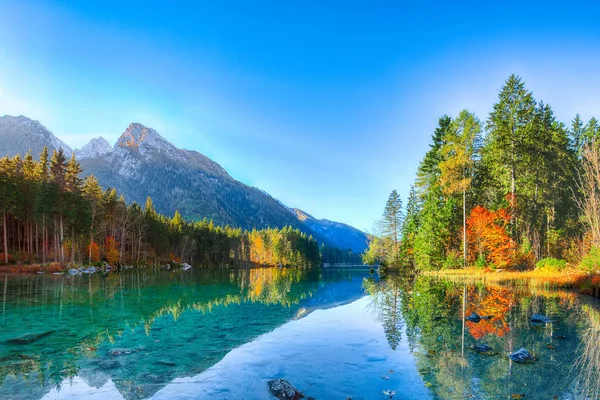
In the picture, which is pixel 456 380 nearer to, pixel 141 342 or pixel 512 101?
pixel 141 342

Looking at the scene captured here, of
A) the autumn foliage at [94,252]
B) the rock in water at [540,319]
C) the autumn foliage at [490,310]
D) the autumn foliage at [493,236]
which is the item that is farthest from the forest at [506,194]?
the autumn foliage at [94,252]

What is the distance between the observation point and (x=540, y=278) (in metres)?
31.5

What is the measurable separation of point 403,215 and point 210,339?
67.8 m

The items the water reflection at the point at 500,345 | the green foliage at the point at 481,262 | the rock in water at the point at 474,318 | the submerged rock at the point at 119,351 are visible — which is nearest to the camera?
the water reflection at the point at 500,345

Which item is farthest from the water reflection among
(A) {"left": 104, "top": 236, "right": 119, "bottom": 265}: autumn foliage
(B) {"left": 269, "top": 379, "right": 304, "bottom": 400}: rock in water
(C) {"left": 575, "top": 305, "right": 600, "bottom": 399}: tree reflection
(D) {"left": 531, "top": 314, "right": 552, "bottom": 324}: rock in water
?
(A) {"left": 104, "top": 236, "right": 119, "bottom": 265}: autumn foliage

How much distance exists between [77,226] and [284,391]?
6537cm

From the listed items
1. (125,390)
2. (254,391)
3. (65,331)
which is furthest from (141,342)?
(254,391)

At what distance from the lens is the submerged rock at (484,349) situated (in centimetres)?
1063

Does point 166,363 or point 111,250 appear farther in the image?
point 111,250

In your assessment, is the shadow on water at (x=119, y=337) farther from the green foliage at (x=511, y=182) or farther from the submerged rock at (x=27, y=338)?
the green foliage at (x=511, y=182)

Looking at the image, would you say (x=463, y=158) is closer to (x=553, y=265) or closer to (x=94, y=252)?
(x=553, y=265)

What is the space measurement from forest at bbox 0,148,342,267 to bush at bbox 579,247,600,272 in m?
67.3

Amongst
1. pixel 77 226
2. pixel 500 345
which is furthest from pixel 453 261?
pixel 77 226

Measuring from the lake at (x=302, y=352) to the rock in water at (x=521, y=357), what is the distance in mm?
174
